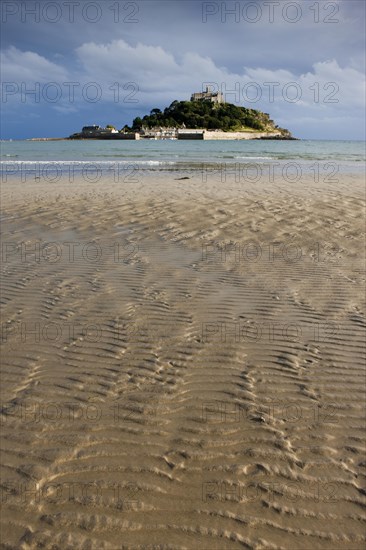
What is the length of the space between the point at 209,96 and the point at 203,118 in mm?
36854

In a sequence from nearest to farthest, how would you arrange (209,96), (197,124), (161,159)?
(161,159) → (197,124) → (209,96)

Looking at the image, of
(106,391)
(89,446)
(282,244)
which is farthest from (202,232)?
(89,446)

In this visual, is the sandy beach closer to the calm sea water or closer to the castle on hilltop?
the calm sea water

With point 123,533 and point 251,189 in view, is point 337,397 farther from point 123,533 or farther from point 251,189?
point 251,189

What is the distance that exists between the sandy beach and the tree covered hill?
136 m

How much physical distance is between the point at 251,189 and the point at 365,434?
13.3m

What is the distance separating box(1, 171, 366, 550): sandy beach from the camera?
270cm

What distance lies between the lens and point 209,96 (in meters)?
174

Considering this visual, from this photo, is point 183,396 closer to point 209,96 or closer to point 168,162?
point 168,162

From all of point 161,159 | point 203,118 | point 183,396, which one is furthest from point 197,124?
point 183,396

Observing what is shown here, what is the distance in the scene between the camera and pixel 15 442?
332 centimetres

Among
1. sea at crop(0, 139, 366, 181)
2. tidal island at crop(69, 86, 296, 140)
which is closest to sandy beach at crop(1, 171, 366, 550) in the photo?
sea at crop(0, 139, 366, 181)

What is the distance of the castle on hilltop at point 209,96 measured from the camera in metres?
171

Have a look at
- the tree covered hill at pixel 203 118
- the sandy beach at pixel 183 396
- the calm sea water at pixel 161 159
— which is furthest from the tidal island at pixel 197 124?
the sandy beach at pixel 183 396
